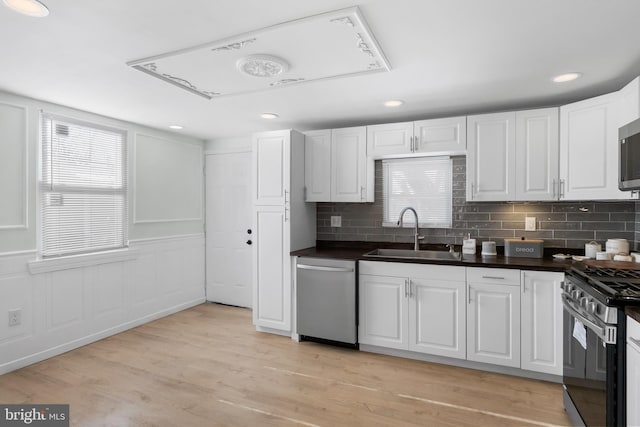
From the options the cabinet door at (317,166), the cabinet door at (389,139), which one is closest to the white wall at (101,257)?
the cabinet door at (317,166)

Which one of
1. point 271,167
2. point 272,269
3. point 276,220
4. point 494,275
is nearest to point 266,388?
point 272,269

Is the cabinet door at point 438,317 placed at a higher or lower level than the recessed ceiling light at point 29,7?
lower

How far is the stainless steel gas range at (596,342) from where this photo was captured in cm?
167

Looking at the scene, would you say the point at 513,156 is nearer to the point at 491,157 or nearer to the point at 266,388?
the point at 491,157

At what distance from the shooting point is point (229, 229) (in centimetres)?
490

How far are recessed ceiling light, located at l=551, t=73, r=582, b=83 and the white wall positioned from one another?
13.4ft

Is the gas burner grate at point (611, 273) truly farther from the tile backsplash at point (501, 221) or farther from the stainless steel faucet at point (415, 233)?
the stainless steel faucet at point (415, 233)

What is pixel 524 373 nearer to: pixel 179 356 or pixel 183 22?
pixel 179 356

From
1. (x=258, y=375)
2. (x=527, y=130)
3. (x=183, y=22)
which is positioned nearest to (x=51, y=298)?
(x=258, y=375)

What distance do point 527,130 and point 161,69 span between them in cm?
295

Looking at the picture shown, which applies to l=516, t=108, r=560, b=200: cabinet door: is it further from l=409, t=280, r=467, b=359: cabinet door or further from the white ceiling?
l=409, t=280, r=467, b=359: cabinet door

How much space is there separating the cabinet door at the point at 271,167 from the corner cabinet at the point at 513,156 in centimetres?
178

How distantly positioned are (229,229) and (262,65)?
298 centimetres

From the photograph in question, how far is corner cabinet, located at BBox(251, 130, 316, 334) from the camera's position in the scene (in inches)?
144
